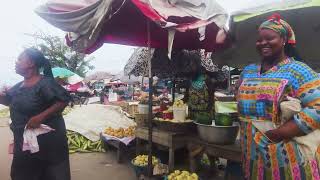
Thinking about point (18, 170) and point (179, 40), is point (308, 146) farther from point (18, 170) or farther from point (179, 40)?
point (179, 40)

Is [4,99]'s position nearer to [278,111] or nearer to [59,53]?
[278,111]

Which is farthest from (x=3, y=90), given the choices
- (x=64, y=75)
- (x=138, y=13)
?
(x=64, y=75)

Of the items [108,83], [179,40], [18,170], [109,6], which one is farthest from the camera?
[108,83]

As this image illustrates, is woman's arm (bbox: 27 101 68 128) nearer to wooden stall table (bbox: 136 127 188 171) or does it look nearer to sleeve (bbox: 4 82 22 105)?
sleeve (bbox: 4 82 22 105)

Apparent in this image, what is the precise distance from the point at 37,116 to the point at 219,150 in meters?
2.29

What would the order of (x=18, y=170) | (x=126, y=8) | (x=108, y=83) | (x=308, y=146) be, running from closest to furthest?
(x=308, y=146), (x=18, y=170), (x=126, y=8), (x=108, y=83)

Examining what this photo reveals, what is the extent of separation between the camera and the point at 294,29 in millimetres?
3820

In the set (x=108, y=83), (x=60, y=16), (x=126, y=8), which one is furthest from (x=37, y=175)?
(x=108, y=83)

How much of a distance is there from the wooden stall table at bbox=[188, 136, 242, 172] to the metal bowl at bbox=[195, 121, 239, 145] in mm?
71

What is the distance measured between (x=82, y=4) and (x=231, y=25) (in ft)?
6.36

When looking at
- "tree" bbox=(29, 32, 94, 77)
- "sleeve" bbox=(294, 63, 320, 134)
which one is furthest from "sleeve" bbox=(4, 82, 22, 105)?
"tree" bbox=(29, 32, 94, 77)

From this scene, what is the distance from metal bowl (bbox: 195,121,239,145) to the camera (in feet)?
12.8

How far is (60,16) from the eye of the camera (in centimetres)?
383

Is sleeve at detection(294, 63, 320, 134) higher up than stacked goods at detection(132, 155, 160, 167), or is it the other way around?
sleeve at detection(294, 63, 320, 134)
